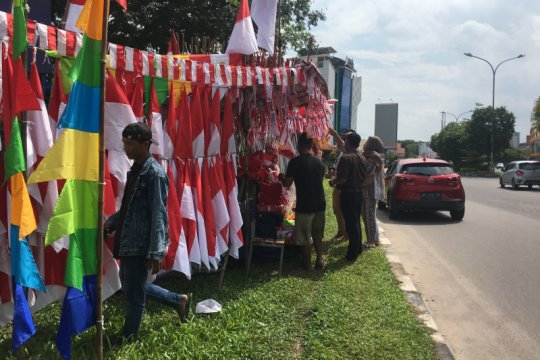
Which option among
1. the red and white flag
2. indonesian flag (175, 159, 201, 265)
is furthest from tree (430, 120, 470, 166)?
indonesian flag (175, 159, 201, 265)

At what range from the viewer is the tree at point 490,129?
45469mm

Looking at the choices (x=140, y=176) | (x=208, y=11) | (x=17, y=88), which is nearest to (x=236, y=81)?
(x=140, y=176)

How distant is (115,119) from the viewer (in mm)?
3652

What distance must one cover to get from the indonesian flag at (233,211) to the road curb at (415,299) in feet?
6.64

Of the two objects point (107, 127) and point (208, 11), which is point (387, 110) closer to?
point (208, 11)

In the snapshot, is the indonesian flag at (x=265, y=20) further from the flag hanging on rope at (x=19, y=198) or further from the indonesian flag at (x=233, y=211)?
the flag hanging on rope at (x=19, y=198)

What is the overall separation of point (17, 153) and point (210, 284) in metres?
2.69

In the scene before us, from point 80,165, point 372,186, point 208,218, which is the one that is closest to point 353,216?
point 372,186

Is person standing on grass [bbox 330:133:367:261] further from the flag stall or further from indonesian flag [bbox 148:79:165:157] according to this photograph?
indonesian flag [bbox 148:79:165:157]

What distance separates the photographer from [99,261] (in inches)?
115

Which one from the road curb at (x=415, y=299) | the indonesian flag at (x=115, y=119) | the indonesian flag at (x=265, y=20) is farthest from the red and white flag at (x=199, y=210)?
the road curb at (x=415, y=299)

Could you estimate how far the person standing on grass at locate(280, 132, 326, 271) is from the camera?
570 cm

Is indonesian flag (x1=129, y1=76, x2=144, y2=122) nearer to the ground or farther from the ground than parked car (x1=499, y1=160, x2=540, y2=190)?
farther from the ground

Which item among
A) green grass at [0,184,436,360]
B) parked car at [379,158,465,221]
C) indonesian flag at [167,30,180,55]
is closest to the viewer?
green grass at [0,184,436,360]
